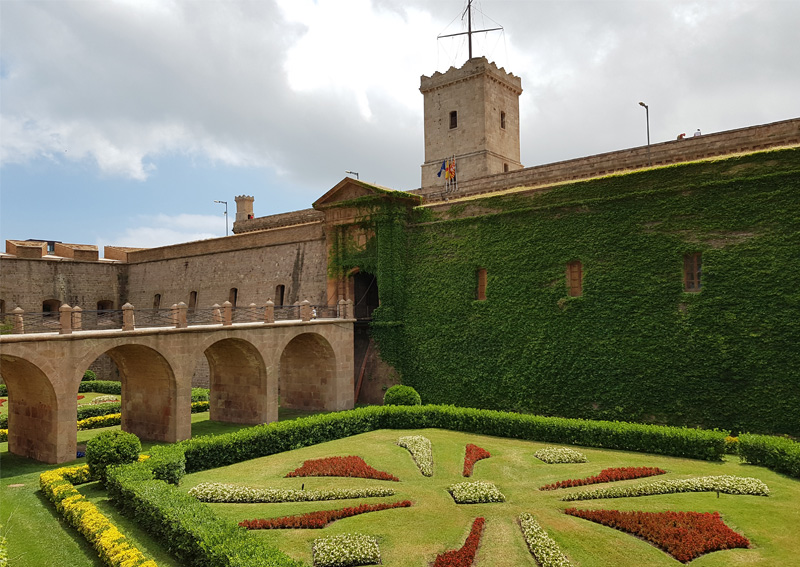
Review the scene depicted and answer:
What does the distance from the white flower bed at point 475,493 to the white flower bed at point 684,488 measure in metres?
1.52

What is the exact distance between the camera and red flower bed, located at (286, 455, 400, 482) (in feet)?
50.3

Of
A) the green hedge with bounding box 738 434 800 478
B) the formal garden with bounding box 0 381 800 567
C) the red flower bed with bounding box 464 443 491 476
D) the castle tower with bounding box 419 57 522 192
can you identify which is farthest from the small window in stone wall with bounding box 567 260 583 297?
the castle tower with bounding box 419 57 522 192

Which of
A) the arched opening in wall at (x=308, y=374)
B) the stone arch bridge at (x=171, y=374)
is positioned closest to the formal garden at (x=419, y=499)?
the stone arch bridge at (x=171, y=374)

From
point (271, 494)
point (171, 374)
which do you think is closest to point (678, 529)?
point (271, 494)

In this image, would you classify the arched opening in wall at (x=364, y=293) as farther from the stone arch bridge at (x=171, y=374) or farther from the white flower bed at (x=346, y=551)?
the white flower bed at (x=346, y=551)

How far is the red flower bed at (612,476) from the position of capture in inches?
559

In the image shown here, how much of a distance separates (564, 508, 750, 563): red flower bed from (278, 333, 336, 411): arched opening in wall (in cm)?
1426

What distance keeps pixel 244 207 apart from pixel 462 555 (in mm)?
35614

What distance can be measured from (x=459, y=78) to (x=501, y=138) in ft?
13.2

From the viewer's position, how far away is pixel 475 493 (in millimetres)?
13555

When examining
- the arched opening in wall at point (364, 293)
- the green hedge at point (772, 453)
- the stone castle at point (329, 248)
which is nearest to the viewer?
the green hedge at point (772, 453)

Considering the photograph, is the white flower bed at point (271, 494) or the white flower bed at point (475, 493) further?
the white flower bed at point (271, 494)

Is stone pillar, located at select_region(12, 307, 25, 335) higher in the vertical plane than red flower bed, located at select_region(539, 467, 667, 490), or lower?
higher

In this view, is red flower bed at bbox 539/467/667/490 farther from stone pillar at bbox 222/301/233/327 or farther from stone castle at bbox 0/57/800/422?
stone pillar at bbox 222/301/233/327
